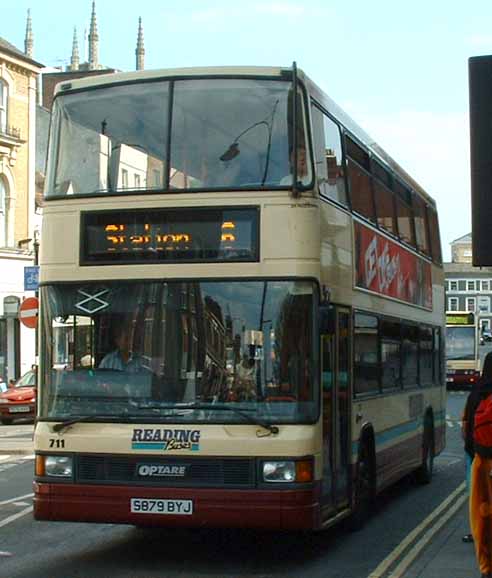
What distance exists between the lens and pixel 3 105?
4925 centimetres

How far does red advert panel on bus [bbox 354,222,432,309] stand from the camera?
12922 millimetres

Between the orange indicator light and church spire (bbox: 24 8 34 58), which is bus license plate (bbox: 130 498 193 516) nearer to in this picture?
the orange indicator light

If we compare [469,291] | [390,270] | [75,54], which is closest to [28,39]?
[75,54]

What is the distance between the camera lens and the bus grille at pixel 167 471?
1013 centimetres

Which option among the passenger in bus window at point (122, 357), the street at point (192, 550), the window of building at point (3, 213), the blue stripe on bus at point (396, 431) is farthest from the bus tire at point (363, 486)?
the window of building at point (3, 213)

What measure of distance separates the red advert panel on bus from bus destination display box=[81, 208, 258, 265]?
2.34 m

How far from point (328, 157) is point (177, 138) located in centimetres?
166

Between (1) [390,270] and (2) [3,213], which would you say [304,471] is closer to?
(1) [390,270]

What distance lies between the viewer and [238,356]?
33.8 feet

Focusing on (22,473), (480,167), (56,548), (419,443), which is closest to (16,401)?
(22,473)

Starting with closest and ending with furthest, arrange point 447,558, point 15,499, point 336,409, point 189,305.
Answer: point 189,305 < point 447,558 < point 336,409 < point 15,499

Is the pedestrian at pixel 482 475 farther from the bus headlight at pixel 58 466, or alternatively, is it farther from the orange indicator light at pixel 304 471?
the bus headlight at pixel 58 466

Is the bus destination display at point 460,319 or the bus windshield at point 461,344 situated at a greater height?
the bus destination display at point 460,319

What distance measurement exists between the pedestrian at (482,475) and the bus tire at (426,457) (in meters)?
8.36
